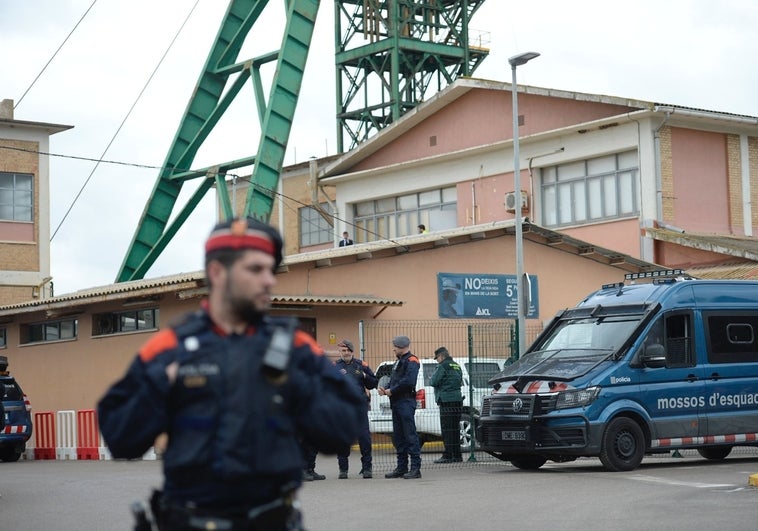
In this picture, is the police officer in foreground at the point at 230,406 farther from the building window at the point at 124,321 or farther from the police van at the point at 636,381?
the building window at the point at 124,321

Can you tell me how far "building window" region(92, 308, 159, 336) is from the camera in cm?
3005

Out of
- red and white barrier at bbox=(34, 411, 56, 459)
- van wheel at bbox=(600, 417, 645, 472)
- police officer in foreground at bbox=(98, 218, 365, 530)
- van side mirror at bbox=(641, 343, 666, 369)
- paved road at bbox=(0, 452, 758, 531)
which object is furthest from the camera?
red and white barrier at bbox=(34, 411, 56, 459)

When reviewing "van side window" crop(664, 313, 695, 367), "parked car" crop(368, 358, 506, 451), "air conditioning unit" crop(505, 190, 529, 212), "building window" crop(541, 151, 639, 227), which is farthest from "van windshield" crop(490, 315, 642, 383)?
"building window" crop(541, 151, 639, 227)

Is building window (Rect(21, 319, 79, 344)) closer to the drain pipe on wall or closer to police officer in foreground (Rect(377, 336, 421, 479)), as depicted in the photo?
police officer in foreground (Rect(377, 336, 421, 479))

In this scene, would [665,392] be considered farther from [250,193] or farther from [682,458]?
[250,193]

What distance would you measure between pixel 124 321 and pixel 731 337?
1628 cm

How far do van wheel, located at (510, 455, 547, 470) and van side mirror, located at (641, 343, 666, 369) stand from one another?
7.42 ft

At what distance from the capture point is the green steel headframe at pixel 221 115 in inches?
1312

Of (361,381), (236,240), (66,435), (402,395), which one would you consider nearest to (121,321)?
(66,435)

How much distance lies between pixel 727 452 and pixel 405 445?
535 centimetres

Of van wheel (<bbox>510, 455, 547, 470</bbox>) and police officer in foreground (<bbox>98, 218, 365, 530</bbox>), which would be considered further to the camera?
van wheel (<bbox>510, 455, 547, 470</bbox>)

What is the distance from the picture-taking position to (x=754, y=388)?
19094 millimetres

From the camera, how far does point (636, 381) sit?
18.0m

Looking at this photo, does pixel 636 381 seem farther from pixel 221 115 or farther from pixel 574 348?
pixel 221 115
